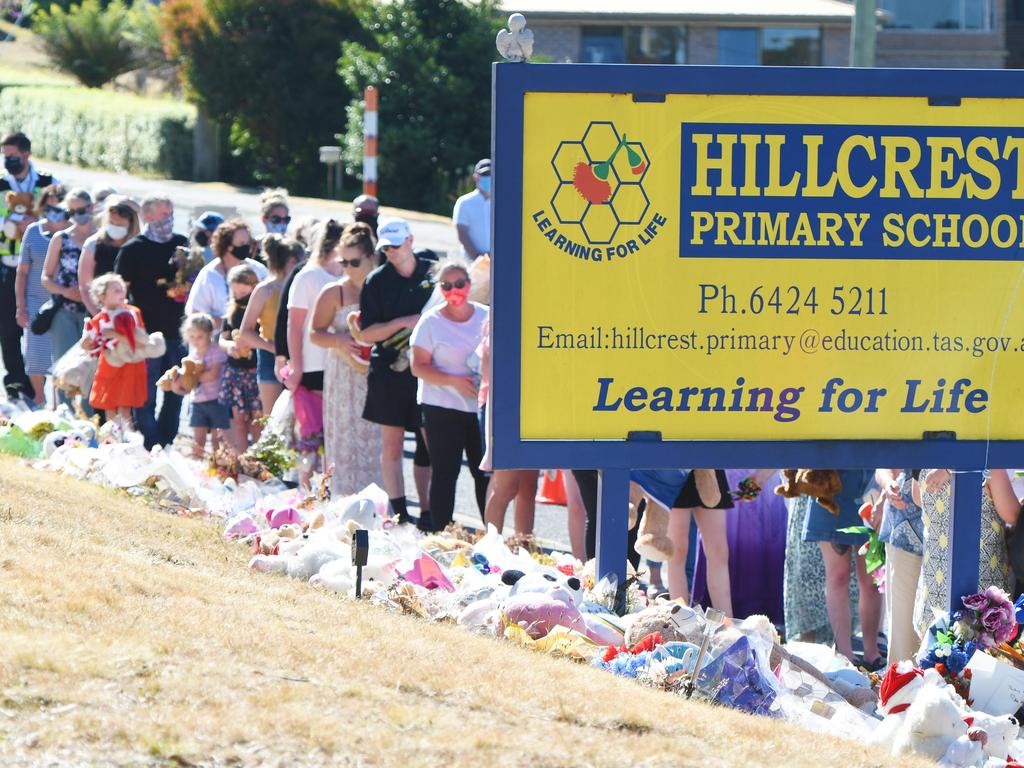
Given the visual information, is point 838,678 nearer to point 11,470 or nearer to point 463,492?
point 11,470

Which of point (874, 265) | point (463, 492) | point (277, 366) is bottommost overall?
point (463, 492)

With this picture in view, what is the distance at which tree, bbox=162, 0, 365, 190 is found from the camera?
117 feet

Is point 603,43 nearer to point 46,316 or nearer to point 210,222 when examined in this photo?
point 46,316

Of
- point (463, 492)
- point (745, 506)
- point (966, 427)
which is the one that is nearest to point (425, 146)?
point (463, 492)

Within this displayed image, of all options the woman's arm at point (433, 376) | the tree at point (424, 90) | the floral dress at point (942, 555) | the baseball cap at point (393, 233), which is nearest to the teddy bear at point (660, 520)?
the floral dress at point (942, 555)

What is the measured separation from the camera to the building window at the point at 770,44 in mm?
38688

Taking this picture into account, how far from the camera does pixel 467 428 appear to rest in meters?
9.49

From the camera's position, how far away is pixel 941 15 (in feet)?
134

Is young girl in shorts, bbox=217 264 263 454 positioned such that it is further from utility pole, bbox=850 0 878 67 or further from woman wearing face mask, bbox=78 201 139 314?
utility pole, bbox=850 0 878 67

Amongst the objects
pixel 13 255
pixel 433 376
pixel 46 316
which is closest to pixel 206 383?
pixel 46 316

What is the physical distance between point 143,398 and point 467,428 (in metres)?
2.60

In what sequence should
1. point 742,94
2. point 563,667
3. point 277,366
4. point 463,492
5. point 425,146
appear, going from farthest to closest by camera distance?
point 425,146 < point 463,492 < point 277,366 < point 742,94 < point 563,667

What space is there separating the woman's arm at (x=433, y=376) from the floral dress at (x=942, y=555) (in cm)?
302

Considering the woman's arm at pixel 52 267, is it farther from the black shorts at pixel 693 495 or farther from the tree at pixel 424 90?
the tree at pixel 424 90
